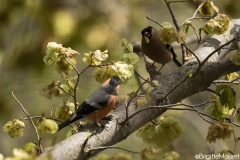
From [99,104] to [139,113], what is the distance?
421 mm

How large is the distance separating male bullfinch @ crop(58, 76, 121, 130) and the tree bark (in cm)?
6

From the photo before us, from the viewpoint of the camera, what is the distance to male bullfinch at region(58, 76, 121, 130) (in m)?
2.71

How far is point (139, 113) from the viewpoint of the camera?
8.48 feet

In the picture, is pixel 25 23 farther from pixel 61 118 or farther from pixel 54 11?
pixel 61 118

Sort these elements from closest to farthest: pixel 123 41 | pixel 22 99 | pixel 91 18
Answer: pixel 91 18
pixel 123 41
pixel 22 99

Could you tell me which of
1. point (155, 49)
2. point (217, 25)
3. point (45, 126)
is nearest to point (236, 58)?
point (217, 25)

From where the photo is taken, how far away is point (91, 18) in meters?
2.46

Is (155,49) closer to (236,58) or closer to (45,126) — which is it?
(236,58)

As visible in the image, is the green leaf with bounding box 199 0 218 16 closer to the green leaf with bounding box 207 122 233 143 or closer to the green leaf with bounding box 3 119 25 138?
the green leaf with bounding box 207 122 233 143

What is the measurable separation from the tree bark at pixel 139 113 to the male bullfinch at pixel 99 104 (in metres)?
0.06

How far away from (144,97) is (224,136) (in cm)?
43

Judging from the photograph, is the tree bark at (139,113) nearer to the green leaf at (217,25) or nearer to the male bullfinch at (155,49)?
the green leaf at (217,25)

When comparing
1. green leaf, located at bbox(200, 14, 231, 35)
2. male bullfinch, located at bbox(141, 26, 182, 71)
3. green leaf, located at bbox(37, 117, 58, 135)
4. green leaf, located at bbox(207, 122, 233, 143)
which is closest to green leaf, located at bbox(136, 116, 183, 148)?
green leaf, located at bbox(207, 122, 233, 143)

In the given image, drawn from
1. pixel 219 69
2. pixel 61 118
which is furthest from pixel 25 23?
pixel 219 69
